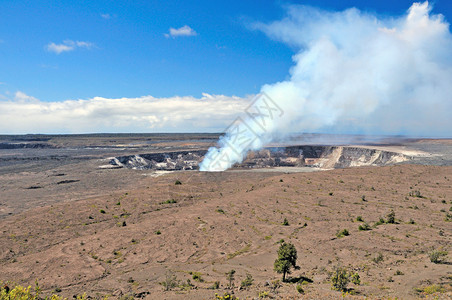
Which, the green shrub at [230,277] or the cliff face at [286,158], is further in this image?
the cliff face at [286,158]

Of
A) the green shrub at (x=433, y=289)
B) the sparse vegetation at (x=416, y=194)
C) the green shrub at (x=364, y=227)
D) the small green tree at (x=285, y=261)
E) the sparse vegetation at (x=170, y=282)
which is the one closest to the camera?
the green shrub at (x=433, y=289)

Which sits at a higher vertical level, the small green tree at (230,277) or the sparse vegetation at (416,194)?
the sparse vegetation at (416,194)

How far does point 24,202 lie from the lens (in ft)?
159

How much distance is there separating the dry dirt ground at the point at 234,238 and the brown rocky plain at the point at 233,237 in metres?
0.11

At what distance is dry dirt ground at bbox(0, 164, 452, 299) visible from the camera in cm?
1939

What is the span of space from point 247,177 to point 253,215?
33183mm

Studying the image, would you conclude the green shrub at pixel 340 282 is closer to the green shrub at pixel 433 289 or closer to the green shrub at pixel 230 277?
the green shrub at pixel 433 289

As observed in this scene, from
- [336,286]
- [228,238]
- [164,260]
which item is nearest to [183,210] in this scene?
[228,238]

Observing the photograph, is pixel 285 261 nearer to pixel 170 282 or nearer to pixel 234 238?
pixel 170 282

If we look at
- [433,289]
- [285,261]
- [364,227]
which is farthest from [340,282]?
[364,227]

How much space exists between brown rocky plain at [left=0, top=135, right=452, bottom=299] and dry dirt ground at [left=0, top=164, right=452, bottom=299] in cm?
11

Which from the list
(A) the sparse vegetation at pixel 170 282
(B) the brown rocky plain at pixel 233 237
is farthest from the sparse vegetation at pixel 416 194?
(A) the sparse vegetation at pixel 170 282

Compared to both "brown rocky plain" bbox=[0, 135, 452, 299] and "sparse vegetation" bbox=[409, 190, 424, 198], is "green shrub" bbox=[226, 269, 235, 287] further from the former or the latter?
"sparse vegetation" bbox=[409, 190, 424, 198]

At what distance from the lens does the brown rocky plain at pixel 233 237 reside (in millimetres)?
19297
